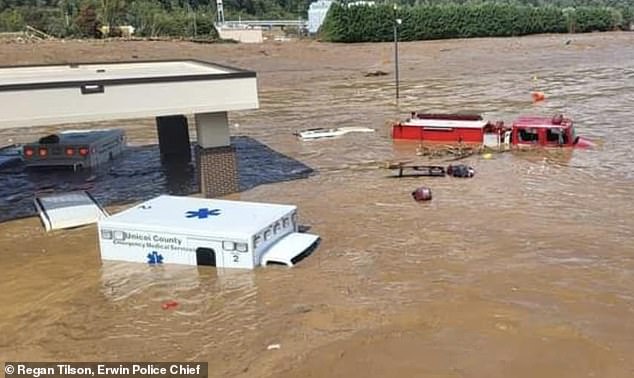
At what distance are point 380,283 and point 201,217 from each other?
439cm

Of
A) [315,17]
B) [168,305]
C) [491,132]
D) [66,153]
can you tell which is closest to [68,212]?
[168,305]

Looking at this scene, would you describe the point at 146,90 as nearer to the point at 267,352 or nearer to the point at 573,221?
the point at 267,352

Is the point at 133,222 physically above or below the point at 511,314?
above

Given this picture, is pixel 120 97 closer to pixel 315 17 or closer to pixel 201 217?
pixel 201 217

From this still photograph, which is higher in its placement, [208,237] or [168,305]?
[208,237]

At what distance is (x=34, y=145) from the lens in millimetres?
27766

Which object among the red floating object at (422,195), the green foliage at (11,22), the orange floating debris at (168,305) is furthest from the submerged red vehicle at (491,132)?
the green foliage at (11,22)

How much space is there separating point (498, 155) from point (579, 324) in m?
16.1

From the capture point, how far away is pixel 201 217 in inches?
636

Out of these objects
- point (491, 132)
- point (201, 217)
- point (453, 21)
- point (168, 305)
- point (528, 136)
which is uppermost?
point (453, 21)

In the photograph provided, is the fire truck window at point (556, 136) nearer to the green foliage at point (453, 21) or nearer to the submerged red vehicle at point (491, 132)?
the submerged red vehicle at point (491, 132)

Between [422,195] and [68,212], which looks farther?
[422,195]

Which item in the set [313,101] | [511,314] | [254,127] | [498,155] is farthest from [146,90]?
[313,101]

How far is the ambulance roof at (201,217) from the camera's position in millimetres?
15422
